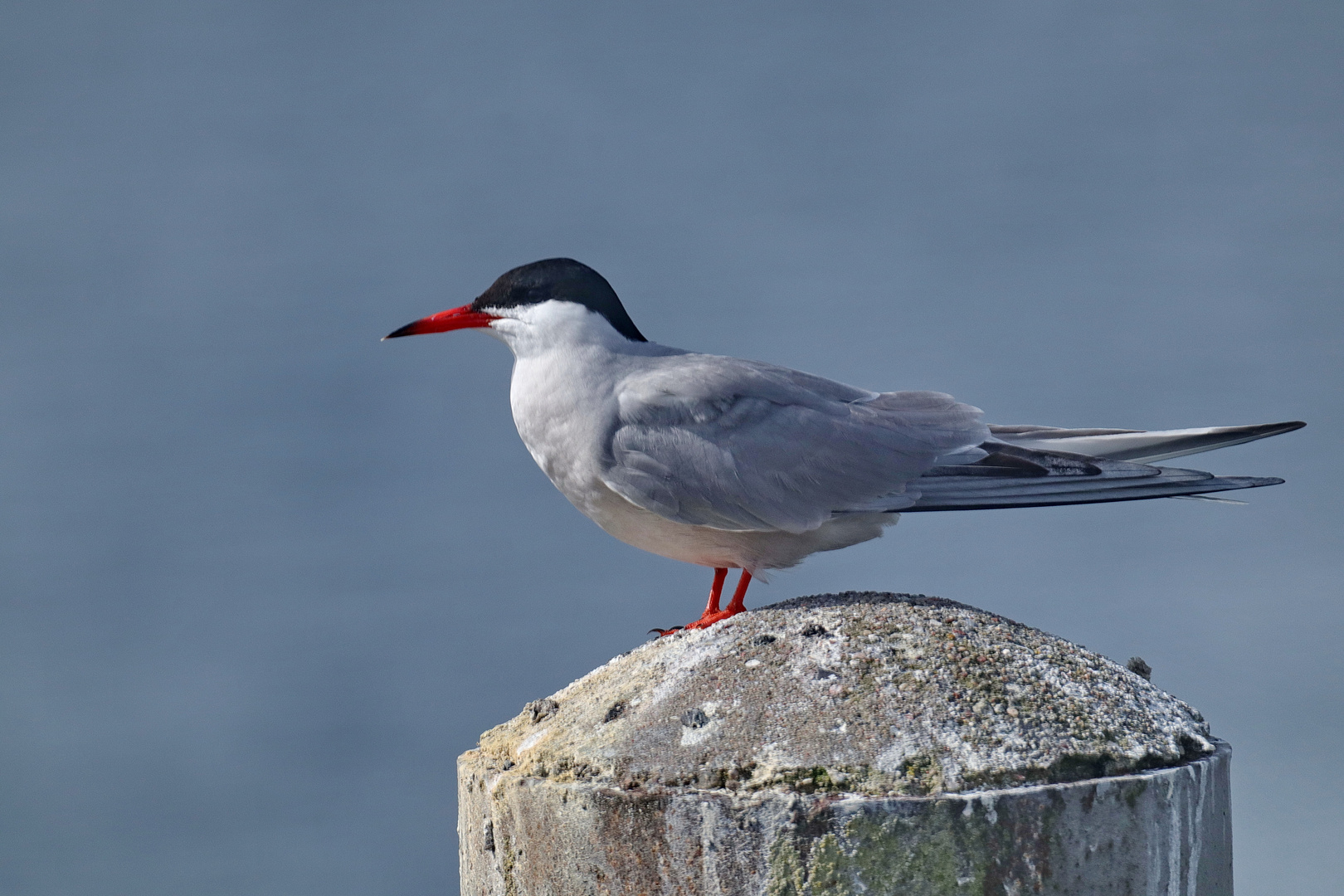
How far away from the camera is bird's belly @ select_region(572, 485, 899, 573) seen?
5645 mm

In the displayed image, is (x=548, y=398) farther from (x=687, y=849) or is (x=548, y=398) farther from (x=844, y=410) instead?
(x=687, y=849)

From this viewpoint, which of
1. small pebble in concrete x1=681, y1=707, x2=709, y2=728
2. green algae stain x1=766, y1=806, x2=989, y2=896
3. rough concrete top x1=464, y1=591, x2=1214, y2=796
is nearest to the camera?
green algae stain x1=766, y1=806, x2=989, y2=896

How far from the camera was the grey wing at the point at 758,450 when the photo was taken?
5.50 meters

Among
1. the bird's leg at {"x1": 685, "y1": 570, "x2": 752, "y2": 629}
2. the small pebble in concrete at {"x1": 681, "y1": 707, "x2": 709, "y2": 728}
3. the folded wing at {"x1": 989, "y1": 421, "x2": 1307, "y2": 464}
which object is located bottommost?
the small pebble in concrete at {"x1": 681, "y1": 707, "x2": 709, "y2": 728}

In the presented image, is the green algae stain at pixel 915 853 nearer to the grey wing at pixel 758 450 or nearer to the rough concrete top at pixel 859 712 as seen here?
the rough concrete top at pixel 859 712

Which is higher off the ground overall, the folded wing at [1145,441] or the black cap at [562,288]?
the black cap at [562,288]

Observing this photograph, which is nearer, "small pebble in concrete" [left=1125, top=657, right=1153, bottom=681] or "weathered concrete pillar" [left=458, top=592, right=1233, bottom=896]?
"weathered concrete pillar" [left=458, top=592, right=1233, bottom=896]

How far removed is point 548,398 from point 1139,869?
10.6 ft

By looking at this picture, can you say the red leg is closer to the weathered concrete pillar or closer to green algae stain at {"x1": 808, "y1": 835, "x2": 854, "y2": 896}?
the weathered concrete pillar

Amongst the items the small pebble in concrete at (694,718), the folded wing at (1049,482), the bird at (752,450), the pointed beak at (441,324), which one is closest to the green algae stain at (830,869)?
the small pebble in concrete at (694,718)

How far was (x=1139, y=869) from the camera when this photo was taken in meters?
4.28

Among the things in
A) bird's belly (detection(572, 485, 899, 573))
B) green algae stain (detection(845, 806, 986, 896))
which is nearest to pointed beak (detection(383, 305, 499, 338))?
bird's belly (detection(572, 485, 899, 573))

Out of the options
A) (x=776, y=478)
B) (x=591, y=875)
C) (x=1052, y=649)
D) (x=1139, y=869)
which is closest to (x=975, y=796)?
(x=1139, y=869)

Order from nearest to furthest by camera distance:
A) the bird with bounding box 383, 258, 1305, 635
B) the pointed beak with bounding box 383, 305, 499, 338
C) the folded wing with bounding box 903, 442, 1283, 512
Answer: the folded wing with bounding box 903, 442, 1283, 512 → the bird with bounding box 383, 258, 1305, 635 → the pointed beak with bounding box 383, 305, 499, 338
